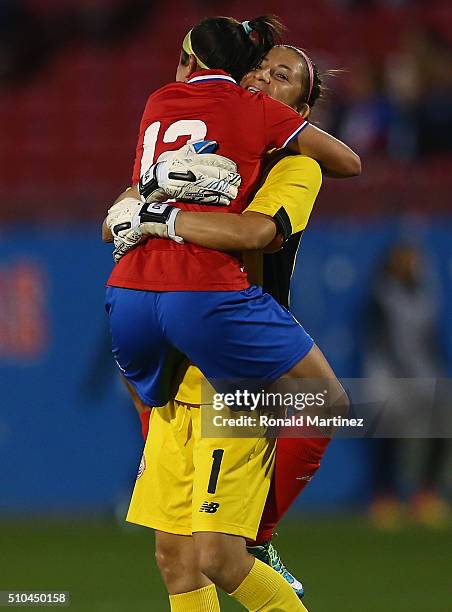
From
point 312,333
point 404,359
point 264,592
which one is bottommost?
point 404,359

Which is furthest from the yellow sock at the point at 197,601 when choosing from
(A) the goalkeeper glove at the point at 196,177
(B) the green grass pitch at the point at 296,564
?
(B) the green grass pitch at the point at 296,564

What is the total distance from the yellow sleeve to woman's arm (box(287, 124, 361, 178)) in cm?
3

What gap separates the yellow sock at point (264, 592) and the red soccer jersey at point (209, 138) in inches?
39.6

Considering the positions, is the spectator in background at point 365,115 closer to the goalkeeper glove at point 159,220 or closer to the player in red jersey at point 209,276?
the player in red jersey at point 209,276

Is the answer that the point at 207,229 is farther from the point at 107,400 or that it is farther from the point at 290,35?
the point at 290,35

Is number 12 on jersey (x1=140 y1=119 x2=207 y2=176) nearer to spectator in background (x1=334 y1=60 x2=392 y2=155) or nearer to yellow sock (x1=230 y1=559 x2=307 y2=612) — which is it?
yellow sock (x1=230 y1=559 x2=307 y2=612)

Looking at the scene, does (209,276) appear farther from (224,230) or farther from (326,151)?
(326,151)

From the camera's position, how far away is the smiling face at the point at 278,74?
4.97 metres

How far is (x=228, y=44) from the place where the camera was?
465 centimetres

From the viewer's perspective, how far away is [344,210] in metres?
10.3

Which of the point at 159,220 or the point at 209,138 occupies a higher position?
the point at 209,138

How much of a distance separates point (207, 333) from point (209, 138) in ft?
2.18

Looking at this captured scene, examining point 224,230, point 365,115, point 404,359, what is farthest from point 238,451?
point 365,115

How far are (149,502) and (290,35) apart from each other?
29.0 feet
